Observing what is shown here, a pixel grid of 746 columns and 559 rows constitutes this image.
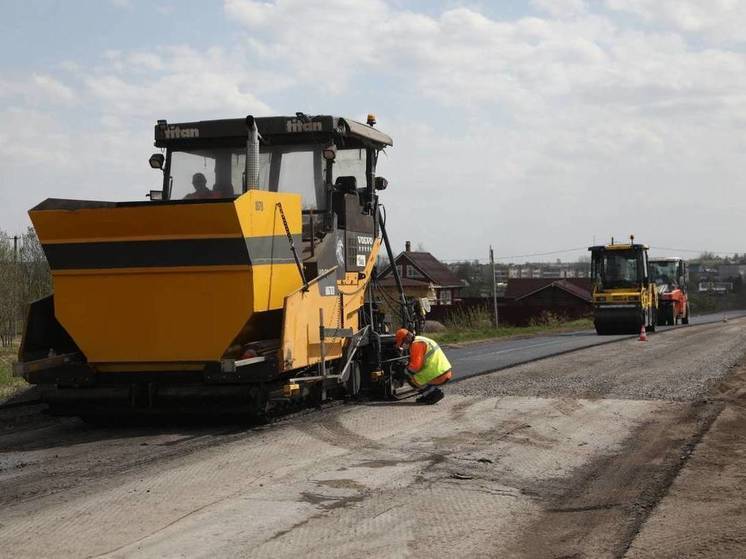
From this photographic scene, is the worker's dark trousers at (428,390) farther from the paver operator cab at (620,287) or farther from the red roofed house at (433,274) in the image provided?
the red roofed house at (433,274)

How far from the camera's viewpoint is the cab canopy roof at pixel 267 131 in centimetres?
1107

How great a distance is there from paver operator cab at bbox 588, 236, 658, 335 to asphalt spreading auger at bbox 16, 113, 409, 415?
21.5 metres

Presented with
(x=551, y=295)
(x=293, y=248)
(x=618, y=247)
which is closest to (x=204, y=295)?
(x=293, y=248)

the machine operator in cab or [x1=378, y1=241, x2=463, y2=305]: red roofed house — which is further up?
[x1=378, y1=241, x2=463, y2=305]: red roofed house

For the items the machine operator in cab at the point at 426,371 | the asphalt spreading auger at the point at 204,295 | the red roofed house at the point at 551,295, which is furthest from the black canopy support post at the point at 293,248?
the red roofed house at the point at 551,295

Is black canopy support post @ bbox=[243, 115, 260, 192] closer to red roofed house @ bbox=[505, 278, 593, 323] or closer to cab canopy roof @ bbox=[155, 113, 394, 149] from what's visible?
cab canopy roof @ bbox=[155, 113, 394, 149]

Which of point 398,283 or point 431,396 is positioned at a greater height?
point 398,283

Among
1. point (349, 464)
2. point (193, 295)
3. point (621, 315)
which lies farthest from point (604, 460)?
point (621, 315)

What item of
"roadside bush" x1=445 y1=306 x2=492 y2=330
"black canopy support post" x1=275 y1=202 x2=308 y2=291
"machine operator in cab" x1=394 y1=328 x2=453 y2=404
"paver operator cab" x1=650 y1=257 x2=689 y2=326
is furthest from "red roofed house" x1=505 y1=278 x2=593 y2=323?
"black canopy support post" x1=275 y1=202 x2=308 y2=291

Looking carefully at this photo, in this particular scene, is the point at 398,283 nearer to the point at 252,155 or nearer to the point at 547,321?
the point at 252,155

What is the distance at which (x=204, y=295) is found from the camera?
9.44m

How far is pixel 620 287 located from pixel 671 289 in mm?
10758

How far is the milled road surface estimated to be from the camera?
5.72 meters

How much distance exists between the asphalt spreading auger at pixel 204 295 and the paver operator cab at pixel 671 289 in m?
30.4
